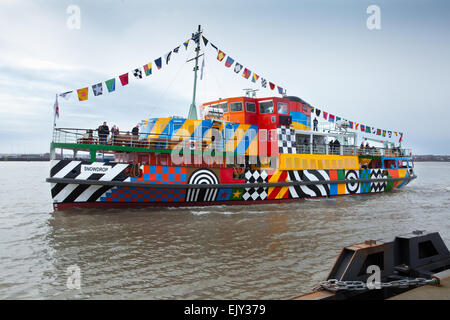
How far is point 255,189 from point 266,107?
13.9 feet

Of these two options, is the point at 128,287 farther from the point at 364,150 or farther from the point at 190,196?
the point at 364,150

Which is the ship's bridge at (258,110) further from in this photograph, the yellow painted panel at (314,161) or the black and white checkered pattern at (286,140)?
the yellow painted panel at (314,161)

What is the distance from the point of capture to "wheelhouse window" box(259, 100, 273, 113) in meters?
15.2

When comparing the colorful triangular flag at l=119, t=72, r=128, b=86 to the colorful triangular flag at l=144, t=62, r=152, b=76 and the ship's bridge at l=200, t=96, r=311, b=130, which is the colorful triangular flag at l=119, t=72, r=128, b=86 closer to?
the colorful triangular flag at l=144, t=62, r=152, b=76

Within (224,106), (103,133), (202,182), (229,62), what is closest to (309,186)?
(224,106)

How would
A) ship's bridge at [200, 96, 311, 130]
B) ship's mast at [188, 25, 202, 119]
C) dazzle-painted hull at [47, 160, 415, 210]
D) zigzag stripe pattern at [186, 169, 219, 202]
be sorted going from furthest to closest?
ship's bridge at [200, 96, 311, 130] → ship's mast at [188, 25, 202, 119] → zigzag stripe pattern at [186, 169, 219, 202] → dazzle-painted hull at [47, 160, 415, 210]

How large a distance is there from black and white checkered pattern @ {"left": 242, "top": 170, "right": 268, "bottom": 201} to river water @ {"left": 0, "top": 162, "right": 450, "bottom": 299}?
2.41 feet

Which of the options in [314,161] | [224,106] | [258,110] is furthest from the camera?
[314,161]

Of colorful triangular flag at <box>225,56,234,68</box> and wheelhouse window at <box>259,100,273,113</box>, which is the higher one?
colorful triangular flag at <box>225,56,234,68</box>

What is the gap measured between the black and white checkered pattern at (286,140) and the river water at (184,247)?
3.05 metres

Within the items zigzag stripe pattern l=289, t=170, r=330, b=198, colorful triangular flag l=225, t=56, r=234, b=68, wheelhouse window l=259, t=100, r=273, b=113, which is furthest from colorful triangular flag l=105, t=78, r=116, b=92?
zigzag stripe pattern l=289, t=170, r=330, b=198

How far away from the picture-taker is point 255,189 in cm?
1354

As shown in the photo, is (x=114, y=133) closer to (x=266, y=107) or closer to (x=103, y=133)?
(x=103, y=133)

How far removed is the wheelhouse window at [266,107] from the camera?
15.2m
